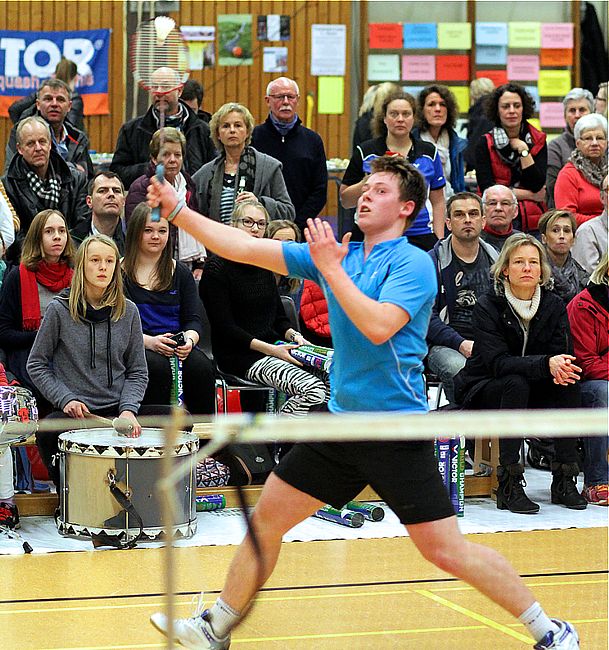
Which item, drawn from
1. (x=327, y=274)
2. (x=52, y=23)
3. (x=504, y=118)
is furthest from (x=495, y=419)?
(x=52, y=23)

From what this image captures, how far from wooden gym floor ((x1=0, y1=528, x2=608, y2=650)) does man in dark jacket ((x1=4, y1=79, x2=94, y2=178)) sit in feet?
12.8

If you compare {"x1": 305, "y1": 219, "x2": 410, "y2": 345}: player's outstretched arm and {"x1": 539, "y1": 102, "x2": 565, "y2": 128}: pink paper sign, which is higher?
{"x1": 539, "y1": 102, "x2": 565, "y2": 128}: pink paper sign

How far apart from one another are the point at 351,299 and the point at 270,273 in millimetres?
4092

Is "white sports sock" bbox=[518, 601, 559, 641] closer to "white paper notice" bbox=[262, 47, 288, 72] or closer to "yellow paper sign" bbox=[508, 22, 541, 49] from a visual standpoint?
"white paper notice" bbox=[262, 47, 288, 72]

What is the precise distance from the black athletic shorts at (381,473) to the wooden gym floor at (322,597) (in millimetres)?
896

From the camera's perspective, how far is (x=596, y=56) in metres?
14.7

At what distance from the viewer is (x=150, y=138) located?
30.0ft

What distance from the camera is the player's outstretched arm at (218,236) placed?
421 centimetres

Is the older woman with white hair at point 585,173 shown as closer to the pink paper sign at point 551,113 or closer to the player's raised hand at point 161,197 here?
the pink paper sign at point 551,113

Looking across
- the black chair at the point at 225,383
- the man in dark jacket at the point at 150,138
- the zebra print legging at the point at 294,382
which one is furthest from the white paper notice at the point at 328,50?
the zebra print legging at the point at 294,382

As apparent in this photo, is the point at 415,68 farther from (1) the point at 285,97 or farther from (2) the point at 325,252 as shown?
(2) the point at 325,252

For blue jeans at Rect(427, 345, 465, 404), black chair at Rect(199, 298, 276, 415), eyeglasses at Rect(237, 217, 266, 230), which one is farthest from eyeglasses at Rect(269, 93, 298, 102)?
blue jeans at Rect(427, 345, 465, 404)

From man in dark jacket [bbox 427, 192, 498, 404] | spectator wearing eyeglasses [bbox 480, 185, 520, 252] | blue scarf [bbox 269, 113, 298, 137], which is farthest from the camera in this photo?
blue scarf [bbox 269, 113, 298, 137]

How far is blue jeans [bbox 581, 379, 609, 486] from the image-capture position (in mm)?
7645
